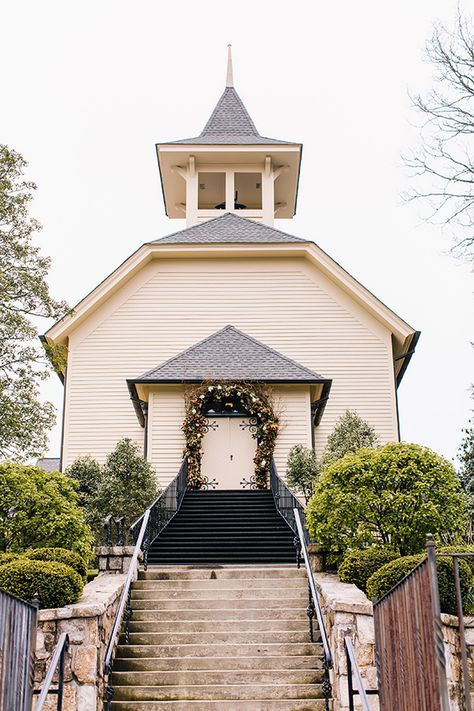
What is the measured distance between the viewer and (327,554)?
12828mm

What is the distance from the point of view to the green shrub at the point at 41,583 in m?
9.51

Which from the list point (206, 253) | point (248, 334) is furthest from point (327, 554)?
point (206, 253)

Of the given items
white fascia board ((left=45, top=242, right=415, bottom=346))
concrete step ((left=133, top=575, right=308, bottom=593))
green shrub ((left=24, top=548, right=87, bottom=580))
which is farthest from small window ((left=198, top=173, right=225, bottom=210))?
green shrub ((left=24, top=548, right=87, bottom=580))

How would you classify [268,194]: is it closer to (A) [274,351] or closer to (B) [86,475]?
(A) [274,351]

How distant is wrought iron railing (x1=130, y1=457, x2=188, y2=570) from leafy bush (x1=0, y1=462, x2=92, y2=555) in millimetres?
1152

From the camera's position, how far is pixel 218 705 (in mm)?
9344

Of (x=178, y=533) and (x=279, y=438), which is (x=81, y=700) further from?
(x=279, y=438)

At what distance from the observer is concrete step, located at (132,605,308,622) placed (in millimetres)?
11164

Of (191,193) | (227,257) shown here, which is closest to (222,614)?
(227,257)

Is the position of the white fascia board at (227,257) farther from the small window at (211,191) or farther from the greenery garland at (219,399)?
the small window at (211,191)

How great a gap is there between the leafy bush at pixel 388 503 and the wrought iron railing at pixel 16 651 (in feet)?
22.3

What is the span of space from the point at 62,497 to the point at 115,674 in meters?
3.48

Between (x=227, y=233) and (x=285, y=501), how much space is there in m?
10.7

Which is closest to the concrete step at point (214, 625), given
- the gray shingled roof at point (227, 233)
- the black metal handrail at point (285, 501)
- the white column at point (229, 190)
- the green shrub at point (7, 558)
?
the green shrub at point (7, 558)
